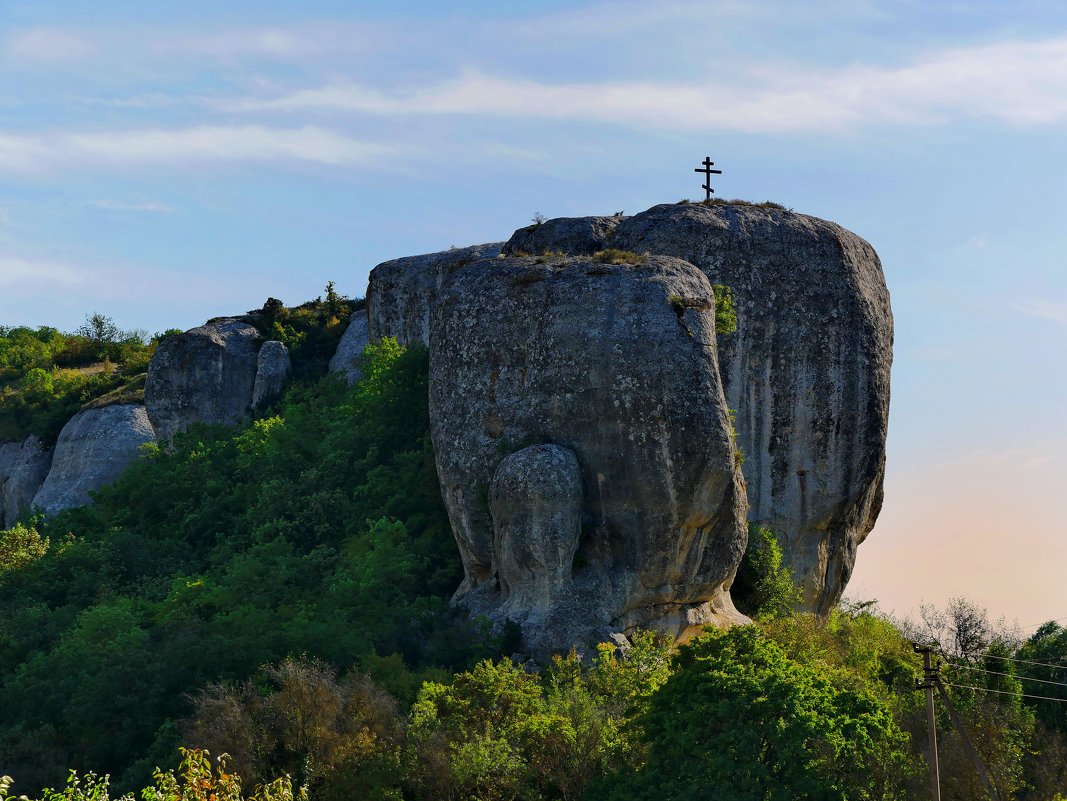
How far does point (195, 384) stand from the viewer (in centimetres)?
5394

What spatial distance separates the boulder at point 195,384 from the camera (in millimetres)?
53719

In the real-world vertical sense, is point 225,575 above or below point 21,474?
below

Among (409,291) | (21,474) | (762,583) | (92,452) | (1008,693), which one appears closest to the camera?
(1008,693)

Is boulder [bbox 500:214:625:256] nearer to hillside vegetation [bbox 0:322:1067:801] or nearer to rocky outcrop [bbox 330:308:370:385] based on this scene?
hillside vegetation [bbox 0:322:1067:801]

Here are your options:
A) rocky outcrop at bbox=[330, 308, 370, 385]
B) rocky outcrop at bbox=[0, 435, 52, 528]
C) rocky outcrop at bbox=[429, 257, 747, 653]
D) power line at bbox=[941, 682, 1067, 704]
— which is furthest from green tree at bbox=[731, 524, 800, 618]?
rocky outcrop at bbox=[0, 435, 52, 528]

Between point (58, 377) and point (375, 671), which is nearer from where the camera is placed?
point (375, 671)

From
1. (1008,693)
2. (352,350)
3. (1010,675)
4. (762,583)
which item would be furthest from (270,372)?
(1008,693)

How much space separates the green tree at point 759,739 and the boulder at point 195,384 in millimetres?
28852

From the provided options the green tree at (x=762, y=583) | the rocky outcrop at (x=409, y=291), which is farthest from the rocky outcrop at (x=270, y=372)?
the green tree at (x=762, y=583)

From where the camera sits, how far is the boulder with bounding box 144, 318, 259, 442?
53.7 metres

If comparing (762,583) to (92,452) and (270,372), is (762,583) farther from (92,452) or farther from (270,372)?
(92,452)

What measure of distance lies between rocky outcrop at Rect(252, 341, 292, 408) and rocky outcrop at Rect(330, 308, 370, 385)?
1.57 metres

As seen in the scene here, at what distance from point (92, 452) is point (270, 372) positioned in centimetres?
726

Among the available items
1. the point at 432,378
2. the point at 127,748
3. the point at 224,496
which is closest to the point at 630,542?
the point at 432,378
